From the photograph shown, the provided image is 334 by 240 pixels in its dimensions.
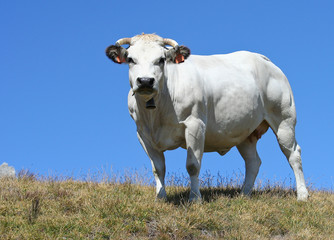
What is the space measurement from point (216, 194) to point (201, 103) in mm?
1719

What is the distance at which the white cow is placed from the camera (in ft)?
29.0

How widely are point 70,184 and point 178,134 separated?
283 centimetres

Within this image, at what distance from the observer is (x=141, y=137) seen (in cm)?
967

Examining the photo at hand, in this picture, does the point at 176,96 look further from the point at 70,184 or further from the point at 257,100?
the point at 70,184

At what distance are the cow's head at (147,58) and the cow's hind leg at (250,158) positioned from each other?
3.23 m

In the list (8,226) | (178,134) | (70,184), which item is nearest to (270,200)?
(178,134)

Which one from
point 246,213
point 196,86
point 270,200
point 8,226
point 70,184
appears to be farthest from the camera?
point 70,184

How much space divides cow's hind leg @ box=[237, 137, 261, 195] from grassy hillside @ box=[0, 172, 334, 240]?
3.59ft

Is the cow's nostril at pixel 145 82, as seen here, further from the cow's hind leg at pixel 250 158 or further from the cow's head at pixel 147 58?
the cow's hind leg at pixel 250 158

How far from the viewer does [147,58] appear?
854 centimetres

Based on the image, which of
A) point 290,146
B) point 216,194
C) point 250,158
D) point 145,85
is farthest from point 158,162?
point 290,146

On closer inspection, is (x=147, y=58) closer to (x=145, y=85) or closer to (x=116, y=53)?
(x=145, y=85)

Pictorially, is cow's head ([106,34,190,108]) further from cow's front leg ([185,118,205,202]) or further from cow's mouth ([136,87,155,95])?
cow's front leg ([185,118,205,202])

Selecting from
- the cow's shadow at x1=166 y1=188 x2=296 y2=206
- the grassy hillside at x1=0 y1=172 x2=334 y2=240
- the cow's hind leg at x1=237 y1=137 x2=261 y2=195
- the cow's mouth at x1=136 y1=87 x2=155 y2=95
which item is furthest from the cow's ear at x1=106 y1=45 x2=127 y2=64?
the cow's hind leg at x1=237 y1=137 x2=261 y2=195
